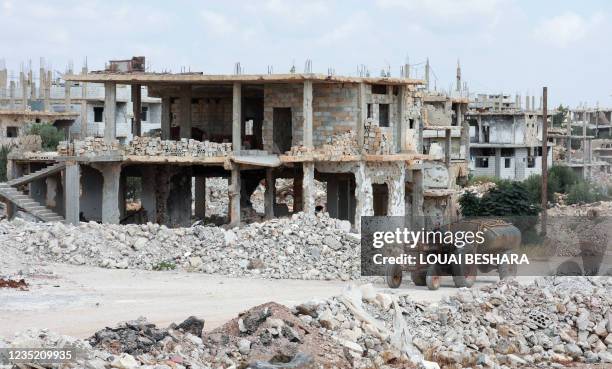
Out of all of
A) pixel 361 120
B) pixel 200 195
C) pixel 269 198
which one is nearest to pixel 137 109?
pixel 269 198

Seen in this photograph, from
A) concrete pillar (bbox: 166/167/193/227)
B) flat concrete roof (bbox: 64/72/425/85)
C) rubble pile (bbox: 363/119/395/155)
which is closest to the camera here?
flat concrete roof (bbox: 64/72/425/85)

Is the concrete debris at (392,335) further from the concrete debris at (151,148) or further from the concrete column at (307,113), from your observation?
the concrete debris at (151,148)

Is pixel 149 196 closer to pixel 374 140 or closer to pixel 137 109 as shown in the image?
pixel 137 109

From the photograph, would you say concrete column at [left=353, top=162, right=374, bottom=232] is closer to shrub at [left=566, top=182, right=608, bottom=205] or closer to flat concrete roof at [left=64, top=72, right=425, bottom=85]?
flat concrete roof at [left=64, top=72, right=425, bottom=85]

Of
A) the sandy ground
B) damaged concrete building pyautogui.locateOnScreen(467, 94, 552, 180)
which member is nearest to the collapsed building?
the sandy ground

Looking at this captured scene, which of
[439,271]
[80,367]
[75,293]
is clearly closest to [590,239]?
[439,271]

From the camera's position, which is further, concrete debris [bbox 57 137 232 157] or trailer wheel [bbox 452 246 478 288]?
concrete debris [bbox 57 137 232 157]

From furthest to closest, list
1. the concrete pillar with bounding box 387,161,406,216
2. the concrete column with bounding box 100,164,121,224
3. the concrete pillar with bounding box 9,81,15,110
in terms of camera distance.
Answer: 1. the concrete pillar with bounding box 9,81,15,110
2. the concrete pillar with bounding box 387,161,406,216
3. the concrete column with bounding box 100,164,121,224

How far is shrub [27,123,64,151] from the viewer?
54688 mm

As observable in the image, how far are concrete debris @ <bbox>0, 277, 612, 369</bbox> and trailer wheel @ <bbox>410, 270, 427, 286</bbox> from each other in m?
2.24

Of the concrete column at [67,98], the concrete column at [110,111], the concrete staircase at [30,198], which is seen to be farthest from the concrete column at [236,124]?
the concrete column at [67,98]

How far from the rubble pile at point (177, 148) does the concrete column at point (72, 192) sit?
1.74m

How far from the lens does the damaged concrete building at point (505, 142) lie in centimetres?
6981

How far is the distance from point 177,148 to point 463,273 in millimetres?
11901
